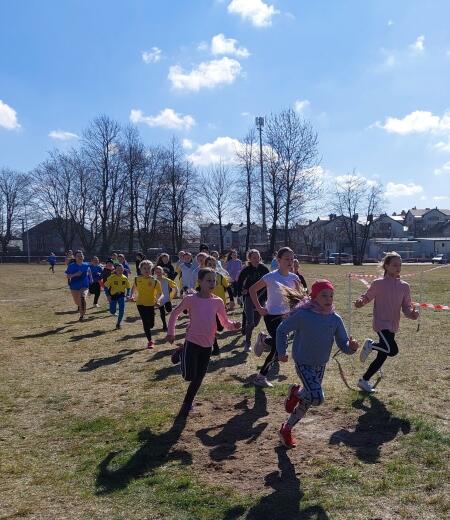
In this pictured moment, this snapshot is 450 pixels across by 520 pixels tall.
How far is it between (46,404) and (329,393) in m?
→ 3.88

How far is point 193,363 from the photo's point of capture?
6.20m

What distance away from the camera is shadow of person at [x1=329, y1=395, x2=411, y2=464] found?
16.6 feet

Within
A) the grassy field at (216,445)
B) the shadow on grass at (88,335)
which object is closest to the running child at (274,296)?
the grassy field at (216,445)

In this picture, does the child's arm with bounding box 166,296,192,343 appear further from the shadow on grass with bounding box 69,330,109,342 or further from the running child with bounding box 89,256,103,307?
the running child with bounding box 89,256,103,307

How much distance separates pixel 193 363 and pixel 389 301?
272cm

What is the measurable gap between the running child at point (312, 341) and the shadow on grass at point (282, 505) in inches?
26.5

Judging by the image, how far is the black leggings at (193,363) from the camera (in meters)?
6.20

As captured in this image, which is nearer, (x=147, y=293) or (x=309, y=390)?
(x=309, y=390)

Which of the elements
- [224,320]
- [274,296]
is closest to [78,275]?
[274,296]

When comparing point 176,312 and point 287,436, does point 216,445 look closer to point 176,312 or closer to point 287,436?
point 287,436

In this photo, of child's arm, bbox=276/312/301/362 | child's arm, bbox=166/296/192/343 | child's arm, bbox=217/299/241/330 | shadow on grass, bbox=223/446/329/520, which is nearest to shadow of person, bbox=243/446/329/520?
shadow on grass, bbox=223/446/329/520

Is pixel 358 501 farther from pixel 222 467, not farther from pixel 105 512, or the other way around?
pixel 105 512

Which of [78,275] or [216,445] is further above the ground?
[78,275]

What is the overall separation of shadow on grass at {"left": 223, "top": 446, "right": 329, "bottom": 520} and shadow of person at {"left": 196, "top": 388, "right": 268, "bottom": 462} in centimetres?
70
